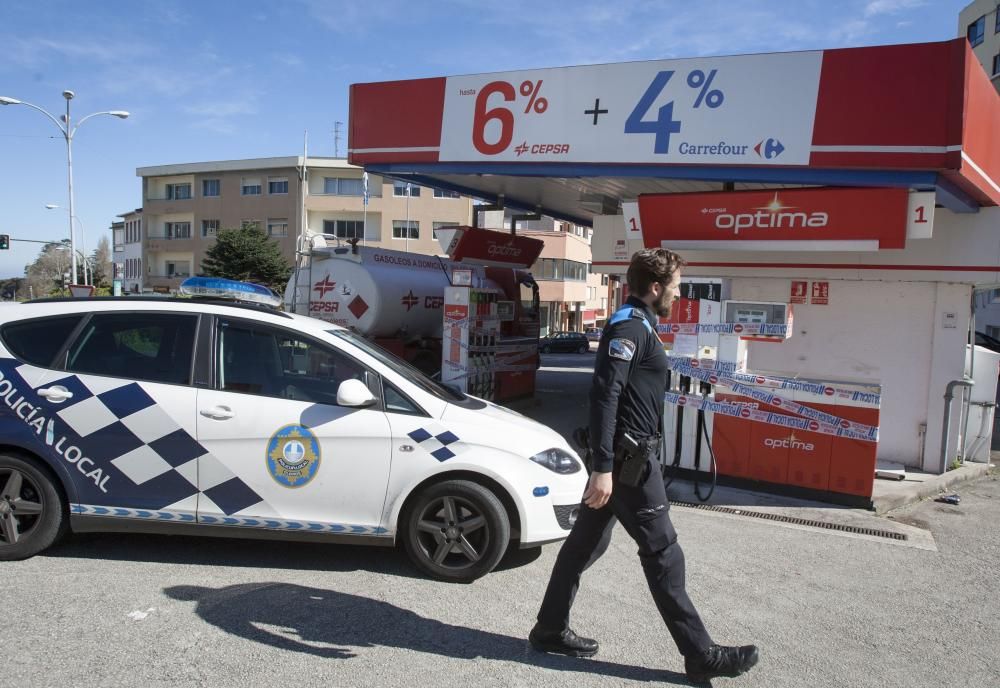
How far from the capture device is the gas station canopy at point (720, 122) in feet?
22.2

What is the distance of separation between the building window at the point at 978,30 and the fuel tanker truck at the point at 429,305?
143 feet

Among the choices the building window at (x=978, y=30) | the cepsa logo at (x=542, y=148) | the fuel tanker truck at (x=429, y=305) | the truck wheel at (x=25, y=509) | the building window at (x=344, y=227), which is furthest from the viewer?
the building window at (x=344, y=227)

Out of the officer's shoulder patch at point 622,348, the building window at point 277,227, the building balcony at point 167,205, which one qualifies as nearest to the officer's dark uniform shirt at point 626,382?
the officer's shoulder patch at point 622,348

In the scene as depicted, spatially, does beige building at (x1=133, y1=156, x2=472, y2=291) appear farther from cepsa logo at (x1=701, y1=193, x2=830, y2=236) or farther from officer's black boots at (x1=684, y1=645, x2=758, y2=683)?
officer's black boots at (x1=684, y1=645, x2=758, y2=683)

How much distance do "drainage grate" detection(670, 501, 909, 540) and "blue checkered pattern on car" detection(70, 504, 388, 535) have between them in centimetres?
349

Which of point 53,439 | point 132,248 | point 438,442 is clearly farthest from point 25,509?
point 132,248

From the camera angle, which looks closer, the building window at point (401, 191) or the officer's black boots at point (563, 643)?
the officer's black boots at point (563, 643)

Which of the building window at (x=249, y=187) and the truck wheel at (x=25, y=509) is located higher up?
the building window at (x=249, y=187)

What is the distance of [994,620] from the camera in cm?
444

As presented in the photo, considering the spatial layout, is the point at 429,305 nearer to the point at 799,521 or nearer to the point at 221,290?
the point at 221,290

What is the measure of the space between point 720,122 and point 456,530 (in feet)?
17.2

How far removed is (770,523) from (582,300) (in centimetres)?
4673

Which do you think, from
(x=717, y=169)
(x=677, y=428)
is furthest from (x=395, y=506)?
(x=717, y=169)

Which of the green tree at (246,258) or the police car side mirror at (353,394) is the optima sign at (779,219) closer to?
the police car side mirror at (353,394)
